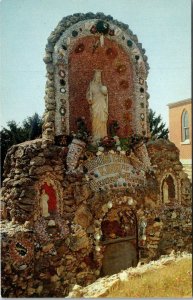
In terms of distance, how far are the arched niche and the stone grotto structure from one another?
3 cm

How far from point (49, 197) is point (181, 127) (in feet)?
36.4

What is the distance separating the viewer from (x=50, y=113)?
39.3 ft

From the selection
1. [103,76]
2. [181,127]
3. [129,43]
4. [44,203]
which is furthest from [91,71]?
[181,127]

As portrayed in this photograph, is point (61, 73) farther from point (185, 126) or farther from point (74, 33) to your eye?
point (185, 126)

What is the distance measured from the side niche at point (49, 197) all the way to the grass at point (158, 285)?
3.26 metres

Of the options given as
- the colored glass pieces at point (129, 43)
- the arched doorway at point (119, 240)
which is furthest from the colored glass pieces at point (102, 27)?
the arched doorway at point (119, 240)

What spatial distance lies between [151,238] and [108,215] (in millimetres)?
1717

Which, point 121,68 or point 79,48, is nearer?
point 79,48

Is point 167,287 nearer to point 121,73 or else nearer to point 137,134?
point 137,134

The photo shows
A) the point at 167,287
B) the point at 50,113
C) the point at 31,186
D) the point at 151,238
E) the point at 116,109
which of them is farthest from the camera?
the point at 116,109

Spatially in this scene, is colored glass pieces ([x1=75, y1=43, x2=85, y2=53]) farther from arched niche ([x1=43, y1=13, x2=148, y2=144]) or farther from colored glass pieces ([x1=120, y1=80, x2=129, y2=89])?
colored glass pieces ([x1=120, y1=80, x2=129, y2=89])

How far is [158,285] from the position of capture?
8.72m

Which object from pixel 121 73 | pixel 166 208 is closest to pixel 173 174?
pixel 166 208

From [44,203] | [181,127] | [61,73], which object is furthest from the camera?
[181,127]
